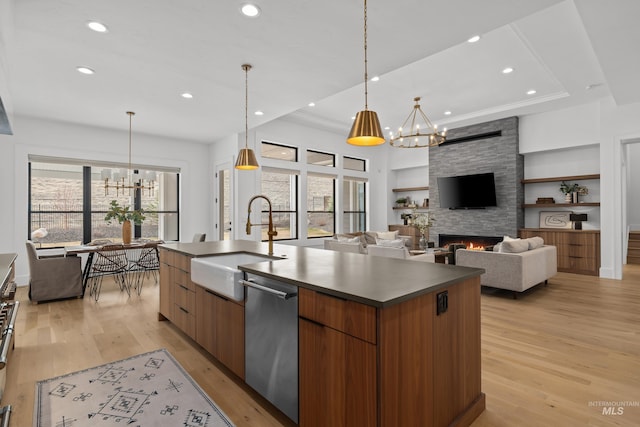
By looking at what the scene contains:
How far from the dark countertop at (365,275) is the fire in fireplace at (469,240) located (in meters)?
5.15

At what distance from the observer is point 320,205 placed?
804cm

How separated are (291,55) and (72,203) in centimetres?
515

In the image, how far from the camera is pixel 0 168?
4980mm

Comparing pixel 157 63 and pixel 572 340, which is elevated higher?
pixel 157 63

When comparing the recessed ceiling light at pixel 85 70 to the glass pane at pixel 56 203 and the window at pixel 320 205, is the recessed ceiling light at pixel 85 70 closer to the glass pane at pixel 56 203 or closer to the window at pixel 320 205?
the glass pane at pixel 56 203

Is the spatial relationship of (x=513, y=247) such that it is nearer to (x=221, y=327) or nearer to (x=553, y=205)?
(x=553, y=205)

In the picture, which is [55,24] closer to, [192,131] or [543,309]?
[192,131]

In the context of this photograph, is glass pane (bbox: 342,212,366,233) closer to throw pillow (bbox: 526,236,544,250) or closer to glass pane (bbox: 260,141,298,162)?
glass pane (bbox: 260,141,298,162)

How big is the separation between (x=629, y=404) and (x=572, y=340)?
104 centimetres

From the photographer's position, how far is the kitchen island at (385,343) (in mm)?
1331

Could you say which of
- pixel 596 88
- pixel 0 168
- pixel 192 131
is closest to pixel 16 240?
pixel 0 168

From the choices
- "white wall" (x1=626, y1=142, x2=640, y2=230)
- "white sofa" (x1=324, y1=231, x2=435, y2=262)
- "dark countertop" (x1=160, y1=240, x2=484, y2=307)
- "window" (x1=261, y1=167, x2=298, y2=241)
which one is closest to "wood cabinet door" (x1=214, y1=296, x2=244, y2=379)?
"dark countertop" (x1=160, y1=240, x2=484, y2=307)

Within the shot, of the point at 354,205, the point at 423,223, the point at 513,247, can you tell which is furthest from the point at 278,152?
the point at 513,247

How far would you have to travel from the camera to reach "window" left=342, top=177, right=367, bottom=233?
339 inches
